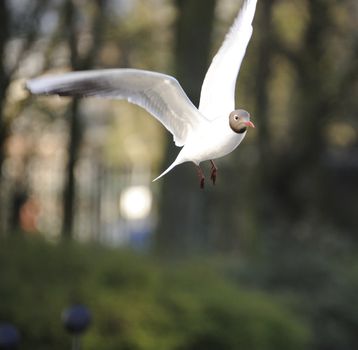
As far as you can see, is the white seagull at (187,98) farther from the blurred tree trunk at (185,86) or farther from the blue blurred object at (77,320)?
the blurred tree trunk at (185,86)

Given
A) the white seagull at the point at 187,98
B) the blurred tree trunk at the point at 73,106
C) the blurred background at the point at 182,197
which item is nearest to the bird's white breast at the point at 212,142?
the white seagull at the point at 187,98

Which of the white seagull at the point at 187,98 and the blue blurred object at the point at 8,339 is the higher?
the white seagull at the point at 187,98

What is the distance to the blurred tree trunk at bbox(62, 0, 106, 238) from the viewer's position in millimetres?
8078

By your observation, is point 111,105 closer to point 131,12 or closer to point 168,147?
point 131,12

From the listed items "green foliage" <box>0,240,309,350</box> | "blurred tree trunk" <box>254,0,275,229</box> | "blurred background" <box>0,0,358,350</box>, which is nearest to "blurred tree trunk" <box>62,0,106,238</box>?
"blurred background" <box>0,0,358,350</box>

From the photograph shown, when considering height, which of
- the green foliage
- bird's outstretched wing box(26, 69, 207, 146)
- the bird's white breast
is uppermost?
bird's outstretched wing box(26, 69, 207, 146)

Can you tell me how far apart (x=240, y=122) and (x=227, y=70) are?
40 centimetres

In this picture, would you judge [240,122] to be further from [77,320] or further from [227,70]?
[77,320]

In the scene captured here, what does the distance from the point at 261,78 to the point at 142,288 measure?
5.03m

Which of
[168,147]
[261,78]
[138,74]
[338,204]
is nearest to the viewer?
[138,74]

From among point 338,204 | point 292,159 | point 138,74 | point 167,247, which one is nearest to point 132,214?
point 292,159

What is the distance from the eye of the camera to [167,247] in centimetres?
888

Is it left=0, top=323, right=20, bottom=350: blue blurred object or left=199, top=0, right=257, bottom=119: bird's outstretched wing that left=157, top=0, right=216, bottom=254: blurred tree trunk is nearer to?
left=0, top=323, right=20, bottom=350: blue blurred object

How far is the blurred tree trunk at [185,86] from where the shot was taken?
8.19 meters
